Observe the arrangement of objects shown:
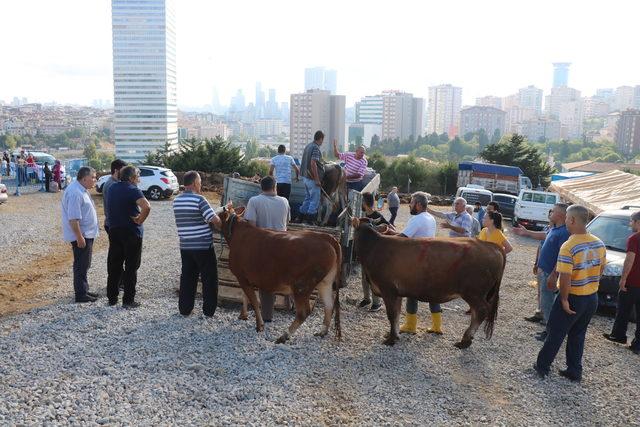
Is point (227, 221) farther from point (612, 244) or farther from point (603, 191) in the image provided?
point (603, 191)

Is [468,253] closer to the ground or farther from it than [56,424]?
farther from it

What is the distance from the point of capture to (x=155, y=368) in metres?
6.43

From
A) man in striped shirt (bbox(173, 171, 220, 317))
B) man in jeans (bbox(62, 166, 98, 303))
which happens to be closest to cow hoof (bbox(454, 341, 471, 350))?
man in striped shirt (bbox(173, 171, 220, 317))

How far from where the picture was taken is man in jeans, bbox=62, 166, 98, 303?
8469mm

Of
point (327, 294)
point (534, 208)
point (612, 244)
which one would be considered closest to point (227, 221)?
point (327, 294)

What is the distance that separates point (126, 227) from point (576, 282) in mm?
5995

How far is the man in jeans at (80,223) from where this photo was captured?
27.8 ft

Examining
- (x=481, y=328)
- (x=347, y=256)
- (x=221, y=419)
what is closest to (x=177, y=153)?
(x=347, y=256)

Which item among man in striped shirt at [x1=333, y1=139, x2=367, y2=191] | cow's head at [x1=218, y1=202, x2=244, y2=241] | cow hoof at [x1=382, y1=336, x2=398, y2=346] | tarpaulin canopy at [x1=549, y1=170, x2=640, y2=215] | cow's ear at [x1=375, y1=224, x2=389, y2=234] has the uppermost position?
man in striped shirt at [x1=333, y1=139, x2=367, y2=191]

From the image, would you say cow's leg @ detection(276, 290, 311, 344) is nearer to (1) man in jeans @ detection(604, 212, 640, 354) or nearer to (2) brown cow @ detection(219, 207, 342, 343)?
(2) brown cow @ detection(219, 207, 342, 343)

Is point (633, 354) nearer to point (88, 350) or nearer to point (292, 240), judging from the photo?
point (292, 240)

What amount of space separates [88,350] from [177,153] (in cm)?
3171

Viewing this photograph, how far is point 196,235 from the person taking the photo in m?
7.79

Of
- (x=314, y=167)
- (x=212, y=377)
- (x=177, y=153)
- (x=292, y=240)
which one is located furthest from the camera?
(x=177, y=153)
